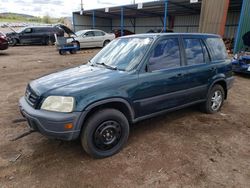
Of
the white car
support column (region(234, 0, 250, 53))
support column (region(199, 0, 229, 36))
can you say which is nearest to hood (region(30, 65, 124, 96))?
support column (region(234, 0, 250, 53))

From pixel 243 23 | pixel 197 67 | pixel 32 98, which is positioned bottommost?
pixel 32 98

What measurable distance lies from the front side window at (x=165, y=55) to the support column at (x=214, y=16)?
10.2 meters

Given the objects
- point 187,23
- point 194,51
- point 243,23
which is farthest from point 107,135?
point 187,23

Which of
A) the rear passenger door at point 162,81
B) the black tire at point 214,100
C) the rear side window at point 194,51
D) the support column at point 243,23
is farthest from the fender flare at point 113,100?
the support column at point 243,23

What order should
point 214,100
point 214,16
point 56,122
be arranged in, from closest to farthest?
1. point 56,122
2. point 214,100
3. point 214,16

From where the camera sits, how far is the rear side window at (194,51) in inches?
142

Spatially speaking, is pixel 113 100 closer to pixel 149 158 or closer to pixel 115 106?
pixel 115 106

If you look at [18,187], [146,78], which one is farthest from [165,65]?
[18,187]

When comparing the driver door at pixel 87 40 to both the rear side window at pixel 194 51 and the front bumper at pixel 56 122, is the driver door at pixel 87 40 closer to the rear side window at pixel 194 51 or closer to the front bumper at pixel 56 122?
the rear side window at pixel 194 51

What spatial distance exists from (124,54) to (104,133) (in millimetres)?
1346

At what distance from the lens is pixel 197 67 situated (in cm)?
369

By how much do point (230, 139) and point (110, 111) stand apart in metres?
2.12

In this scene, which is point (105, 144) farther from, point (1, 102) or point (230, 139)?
point (1, 102)

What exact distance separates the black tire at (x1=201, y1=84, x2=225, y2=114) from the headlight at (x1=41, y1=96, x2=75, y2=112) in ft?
9.57
